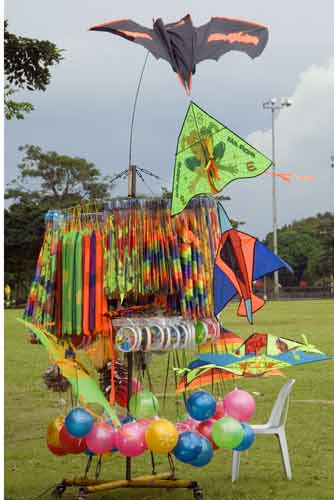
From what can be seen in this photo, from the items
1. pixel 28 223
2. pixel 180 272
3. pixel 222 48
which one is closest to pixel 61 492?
pixel 180 272

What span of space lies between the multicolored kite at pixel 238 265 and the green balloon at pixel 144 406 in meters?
0.65

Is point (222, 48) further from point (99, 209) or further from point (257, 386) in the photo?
point (257, 386)

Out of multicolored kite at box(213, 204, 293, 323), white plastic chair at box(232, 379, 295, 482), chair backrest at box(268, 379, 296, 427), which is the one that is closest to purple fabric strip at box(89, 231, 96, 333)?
multicolored kite at box(213, 204, 293, 323)

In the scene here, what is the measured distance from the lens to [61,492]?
5500 millimetres

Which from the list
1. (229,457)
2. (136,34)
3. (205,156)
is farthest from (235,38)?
(229,457)

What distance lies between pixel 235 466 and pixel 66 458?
1.84 meters

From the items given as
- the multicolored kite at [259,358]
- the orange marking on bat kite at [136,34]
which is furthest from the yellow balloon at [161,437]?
the orange marking on bat kite at [136,34]

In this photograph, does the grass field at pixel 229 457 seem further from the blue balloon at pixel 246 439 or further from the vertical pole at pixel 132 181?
the vertical pole at pixel 132 181

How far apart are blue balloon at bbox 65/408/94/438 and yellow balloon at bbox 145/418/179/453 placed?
0.36 meters

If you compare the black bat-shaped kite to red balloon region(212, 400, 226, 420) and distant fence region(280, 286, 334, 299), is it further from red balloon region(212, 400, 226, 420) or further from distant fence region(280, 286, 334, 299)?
distant fence region(280, 286, 334, 299)

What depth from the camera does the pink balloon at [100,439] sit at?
4.89 m

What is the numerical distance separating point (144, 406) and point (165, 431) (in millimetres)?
337

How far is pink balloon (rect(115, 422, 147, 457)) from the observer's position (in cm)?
482

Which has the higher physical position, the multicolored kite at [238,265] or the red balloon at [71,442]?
the multicolored kite at [238,265]
